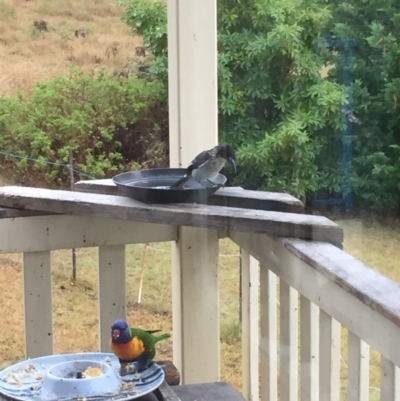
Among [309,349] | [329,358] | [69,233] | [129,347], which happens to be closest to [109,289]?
[69,233]

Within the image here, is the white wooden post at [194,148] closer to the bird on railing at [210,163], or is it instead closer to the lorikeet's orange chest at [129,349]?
the bird on railing at [210,163]

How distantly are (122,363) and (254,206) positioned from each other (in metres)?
0.46

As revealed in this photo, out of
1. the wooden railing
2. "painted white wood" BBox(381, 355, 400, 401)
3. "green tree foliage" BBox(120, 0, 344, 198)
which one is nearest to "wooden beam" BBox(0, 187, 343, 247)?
the wooden railing

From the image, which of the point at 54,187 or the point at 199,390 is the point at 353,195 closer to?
the point at 199,390

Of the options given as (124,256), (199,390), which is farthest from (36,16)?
(199,390)

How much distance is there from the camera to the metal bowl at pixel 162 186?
1547 mm

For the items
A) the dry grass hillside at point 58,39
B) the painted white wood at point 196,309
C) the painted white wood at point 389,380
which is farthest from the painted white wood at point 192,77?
the painted white wood at point 389,380

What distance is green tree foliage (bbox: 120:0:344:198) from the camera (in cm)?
142

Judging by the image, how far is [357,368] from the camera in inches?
46.2

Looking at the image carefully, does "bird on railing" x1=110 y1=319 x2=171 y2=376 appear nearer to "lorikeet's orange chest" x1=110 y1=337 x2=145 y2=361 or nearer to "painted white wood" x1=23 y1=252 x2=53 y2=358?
"lorikeet's orange chest" x1=110 y1=337 x2=145 y2=361

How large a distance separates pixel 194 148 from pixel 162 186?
189mm

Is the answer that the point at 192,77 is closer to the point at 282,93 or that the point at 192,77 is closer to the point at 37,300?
the point at 282,93

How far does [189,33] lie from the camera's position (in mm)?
1701

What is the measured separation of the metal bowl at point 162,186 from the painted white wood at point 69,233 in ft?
0.50
